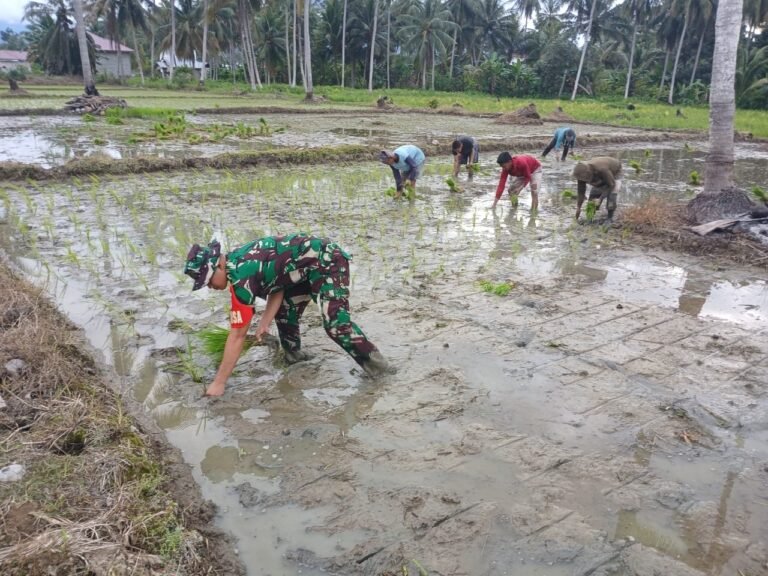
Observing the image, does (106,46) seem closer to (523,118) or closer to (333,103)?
(333,103)

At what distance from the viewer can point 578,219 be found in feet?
24.2

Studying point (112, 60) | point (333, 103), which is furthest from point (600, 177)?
point (112, 60)

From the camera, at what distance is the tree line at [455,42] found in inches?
1245

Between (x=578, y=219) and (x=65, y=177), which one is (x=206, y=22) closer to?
(x=65, y=177)

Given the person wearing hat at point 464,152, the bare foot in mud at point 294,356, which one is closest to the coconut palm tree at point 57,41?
the person wearing hat at point 464,152

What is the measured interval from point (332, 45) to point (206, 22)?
13437 mm

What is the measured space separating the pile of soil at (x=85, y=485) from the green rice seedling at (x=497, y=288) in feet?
9.62

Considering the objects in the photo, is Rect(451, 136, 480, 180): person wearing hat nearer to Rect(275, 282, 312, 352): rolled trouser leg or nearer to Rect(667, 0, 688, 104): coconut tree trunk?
Rect(275, 282, 312, 352): rolled trouser leg

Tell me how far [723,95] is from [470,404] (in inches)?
231

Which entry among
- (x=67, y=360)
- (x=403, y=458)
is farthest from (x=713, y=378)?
(x=67, y=360)

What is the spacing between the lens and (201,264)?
267 cm

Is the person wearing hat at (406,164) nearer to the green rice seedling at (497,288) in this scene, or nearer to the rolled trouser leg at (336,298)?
the green rice seedling at (497,288)

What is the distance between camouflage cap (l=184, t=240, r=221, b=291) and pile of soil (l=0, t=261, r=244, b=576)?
0.80 m

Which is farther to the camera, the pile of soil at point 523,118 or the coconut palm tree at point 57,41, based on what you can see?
the coconut palm tree at point 57,41
